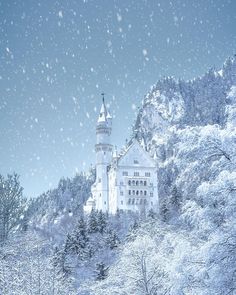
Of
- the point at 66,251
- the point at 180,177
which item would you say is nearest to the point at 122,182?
the point at 66,251

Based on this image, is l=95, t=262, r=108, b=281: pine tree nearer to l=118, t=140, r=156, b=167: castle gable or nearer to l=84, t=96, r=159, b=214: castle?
l=84, t=96, r=159, b=214: castle

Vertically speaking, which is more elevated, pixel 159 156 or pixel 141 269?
pixel 159 156

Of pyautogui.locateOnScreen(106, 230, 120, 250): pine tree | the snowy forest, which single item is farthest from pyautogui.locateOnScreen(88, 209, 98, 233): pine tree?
pyautogui.locateOnScreen(106, 230, 120, 250): pine tree

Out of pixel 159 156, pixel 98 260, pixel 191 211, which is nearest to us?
pixel 191 211

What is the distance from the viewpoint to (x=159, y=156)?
182 m

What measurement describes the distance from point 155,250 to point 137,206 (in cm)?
6264

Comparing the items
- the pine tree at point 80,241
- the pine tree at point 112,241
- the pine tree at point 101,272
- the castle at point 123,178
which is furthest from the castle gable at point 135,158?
the pine tree at point 101,272

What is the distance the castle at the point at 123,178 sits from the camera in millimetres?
95688

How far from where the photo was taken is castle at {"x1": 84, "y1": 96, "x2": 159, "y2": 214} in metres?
95.7

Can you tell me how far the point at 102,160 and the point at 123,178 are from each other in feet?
27.1

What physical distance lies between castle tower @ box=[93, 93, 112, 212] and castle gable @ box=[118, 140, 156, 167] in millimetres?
5266

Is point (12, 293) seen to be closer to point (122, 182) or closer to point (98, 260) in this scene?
point (98, 260)

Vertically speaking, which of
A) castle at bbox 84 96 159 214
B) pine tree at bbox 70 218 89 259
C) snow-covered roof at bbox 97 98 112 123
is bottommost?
pine tree at bbox 70 218 89 259

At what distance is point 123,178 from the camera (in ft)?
323
